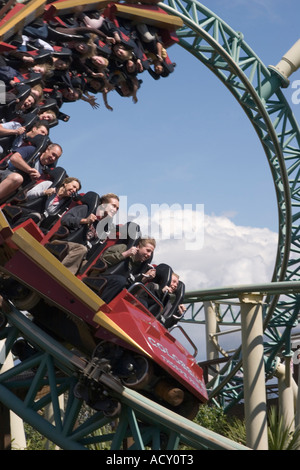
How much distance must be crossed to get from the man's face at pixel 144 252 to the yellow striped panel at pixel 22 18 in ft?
6.63

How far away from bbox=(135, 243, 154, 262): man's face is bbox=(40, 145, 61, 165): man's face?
0.95 m

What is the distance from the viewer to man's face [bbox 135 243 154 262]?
244 inches

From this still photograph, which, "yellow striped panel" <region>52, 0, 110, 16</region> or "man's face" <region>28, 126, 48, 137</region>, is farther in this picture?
"yellow striped panel" <region>52, 0, 110, 16</region>

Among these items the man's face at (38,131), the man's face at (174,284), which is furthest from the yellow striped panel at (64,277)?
the man's face at (174,284)

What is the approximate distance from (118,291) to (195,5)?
21.7ft

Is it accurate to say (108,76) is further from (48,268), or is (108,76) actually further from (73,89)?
(48,268)

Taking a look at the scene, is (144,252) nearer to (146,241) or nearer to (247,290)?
(146,241)

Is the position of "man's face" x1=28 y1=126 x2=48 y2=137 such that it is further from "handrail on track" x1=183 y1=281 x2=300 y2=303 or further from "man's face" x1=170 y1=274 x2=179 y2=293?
"handrail on track" x1=183 y1=281 x2=300 y2=303

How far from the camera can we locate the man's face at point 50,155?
6082mm

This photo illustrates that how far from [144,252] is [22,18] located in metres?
2.20

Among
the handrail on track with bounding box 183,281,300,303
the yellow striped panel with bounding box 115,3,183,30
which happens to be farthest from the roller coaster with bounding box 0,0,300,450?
the handrail on track with bounding box 183,281,300,303

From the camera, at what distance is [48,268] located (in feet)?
18.2
